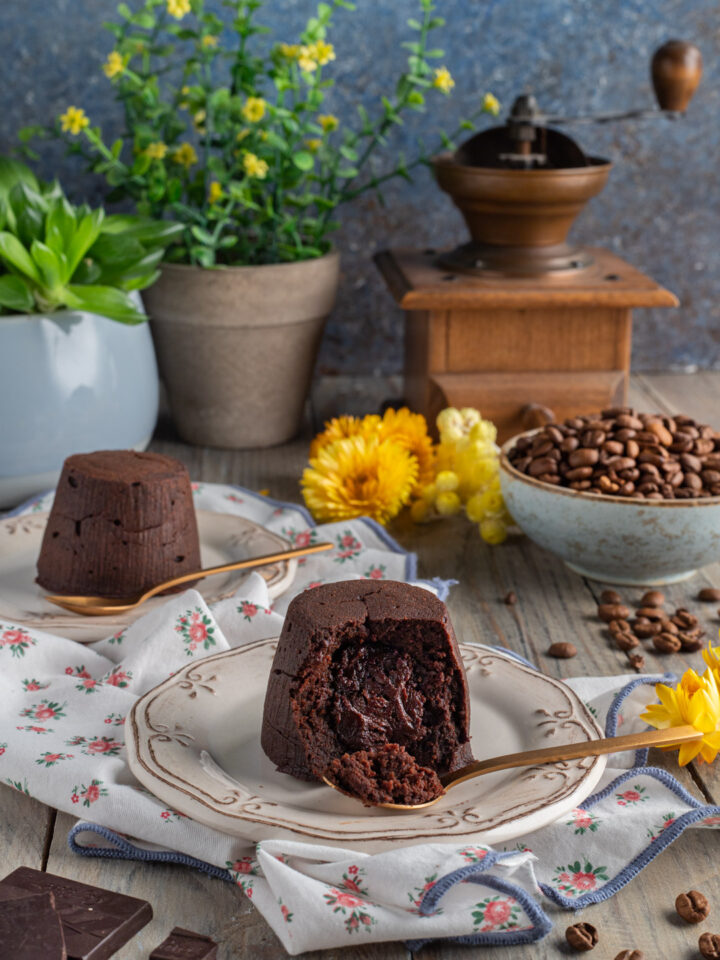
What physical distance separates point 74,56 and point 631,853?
1571 millimetres

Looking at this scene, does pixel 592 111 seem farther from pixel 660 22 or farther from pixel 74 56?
pixel 74 56

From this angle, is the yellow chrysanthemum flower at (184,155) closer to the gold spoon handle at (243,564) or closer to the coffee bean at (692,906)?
the gold spoon handle at (243,564)

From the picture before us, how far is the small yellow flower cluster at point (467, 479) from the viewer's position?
1.43 m

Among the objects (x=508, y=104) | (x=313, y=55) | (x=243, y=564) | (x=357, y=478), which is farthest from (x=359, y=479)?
(x=508, y=104)

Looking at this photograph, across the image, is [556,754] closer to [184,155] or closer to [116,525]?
[116,525]

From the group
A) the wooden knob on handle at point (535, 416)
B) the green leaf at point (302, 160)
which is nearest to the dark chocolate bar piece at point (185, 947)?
the wooden knob on handle at point (535, 416)

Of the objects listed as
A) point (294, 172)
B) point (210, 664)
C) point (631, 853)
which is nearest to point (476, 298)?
point (294, 172)

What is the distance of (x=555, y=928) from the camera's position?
77 cm

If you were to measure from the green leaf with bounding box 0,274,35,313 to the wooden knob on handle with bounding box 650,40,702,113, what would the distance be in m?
0.93

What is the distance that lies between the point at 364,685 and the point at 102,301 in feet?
2.38

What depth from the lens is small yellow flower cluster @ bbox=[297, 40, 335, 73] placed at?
1599 millimetres

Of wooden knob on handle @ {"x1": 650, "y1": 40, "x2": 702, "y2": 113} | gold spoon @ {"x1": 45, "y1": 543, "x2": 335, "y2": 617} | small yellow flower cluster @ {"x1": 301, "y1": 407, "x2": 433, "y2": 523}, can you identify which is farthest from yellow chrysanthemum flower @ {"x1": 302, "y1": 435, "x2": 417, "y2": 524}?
wooden knob on handle @ {"x1": 650, "y1": 40, "x2": 702, "y2": 113}

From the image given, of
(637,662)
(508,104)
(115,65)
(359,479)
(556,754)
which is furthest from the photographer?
(508,104)

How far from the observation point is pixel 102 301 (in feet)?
4.67
